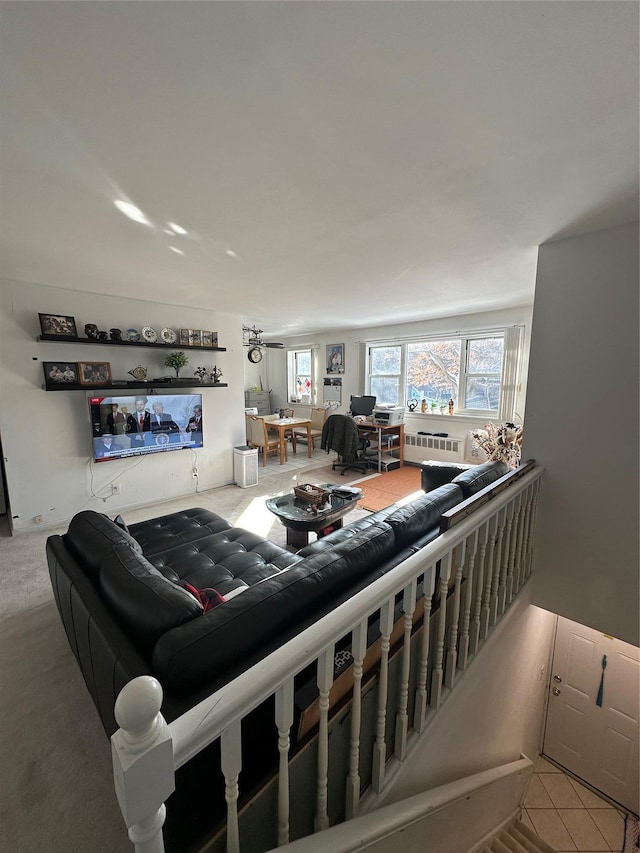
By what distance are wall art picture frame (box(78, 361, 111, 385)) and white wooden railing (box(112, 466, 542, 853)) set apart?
3.74 meters

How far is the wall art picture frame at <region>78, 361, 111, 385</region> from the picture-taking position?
3527 millimetres

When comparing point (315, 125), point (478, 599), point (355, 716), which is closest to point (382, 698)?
point (355, 716)

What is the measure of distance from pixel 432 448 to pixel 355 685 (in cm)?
491

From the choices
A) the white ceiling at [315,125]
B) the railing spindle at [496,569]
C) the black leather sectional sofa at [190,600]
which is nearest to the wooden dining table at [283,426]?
the white ceiling at [315,125]

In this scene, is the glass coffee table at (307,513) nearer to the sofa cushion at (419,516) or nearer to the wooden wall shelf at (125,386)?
the sofa cushion at (419,516)

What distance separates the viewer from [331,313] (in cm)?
480

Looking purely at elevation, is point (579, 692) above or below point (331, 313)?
below

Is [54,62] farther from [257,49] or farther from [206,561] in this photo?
[206,561]

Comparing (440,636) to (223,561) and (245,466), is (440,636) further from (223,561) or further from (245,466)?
(245,466)

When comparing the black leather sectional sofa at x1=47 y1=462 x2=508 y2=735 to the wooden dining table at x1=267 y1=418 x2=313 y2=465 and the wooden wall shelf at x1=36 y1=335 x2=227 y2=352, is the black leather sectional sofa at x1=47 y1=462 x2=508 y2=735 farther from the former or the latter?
the wooden dining table at x1=267 y1=418 x2=313 y2=465

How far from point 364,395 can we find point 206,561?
472cm

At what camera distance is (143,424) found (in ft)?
13.0

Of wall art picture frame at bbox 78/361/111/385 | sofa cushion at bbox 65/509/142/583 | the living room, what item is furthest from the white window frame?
sofa cushion at bbox 65/509/142/583

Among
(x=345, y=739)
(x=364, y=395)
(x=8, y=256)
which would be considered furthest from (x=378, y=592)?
(x=364, y=395)
